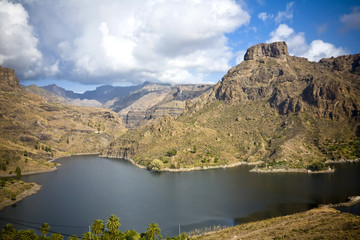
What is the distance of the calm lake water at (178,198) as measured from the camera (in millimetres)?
100688

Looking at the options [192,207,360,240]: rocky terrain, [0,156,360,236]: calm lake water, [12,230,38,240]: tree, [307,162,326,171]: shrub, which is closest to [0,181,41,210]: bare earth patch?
[0,156,360,236]: calm lake water

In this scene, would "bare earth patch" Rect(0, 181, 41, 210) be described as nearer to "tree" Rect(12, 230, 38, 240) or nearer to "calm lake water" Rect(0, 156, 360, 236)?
"calm lake water" Rect(0, 156, 360, 236)

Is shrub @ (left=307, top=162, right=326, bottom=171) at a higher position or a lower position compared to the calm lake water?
higher

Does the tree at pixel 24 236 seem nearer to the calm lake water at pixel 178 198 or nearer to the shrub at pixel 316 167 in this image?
the calm lake water at pixel 178 198

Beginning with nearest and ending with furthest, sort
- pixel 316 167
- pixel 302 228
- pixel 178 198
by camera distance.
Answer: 1. pixel 302 228
2. pixel 178 198
3. pixel 316 167

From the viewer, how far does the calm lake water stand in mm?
100688

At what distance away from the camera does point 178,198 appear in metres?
127

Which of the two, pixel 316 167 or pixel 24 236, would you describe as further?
pixel 316 167

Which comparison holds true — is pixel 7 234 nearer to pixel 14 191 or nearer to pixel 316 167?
pixel 14 191

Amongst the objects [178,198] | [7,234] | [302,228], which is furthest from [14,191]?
[302,228]

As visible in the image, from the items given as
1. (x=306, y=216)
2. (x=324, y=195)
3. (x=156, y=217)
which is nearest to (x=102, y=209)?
(x=156, y=217)

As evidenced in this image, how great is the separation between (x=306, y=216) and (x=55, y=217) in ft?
314

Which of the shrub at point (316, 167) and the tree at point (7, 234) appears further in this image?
the shrub at point (316, 167)

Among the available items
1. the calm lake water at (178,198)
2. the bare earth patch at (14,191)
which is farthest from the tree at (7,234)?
the bare earth patch at (14,191)
